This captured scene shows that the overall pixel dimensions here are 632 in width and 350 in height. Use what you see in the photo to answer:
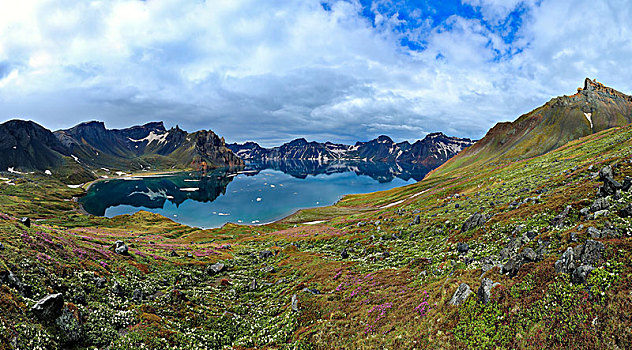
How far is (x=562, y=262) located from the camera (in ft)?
44.5

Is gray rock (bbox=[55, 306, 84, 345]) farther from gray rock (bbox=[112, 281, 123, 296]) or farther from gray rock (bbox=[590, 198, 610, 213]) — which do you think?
gray rock (bbox=[590, 198, 610, 213])

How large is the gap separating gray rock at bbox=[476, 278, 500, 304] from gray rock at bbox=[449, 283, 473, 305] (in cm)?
59

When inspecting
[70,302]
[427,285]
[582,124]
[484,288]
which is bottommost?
[427,285]

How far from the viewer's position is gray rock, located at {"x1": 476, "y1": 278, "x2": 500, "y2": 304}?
561 inches

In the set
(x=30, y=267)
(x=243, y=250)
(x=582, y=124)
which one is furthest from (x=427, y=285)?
(x=582, y=124)

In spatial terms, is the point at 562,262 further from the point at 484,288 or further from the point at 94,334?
the point at 94,334

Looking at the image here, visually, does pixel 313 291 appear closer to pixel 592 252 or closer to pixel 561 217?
pixel 592 252

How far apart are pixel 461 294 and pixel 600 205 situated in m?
14.9

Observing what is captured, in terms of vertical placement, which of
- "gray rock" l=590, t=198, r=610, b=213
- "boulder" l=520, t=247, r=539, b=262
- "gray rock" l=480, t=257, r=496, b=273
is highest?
"gray rock" l=590, t=198, r=610, b=213

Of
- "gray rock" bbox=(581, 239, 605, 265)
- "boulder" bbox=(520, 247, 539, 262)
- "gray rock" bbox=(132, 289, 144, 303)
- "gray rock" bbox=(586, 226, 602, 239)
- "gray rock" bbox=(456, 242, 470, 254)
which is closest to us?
"gray rock" bbox=(581, 239, 605, 265)

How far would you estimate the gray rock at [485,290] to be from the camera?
1425 centimetres

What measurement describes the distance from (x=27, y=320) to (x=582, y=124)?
28190 cm

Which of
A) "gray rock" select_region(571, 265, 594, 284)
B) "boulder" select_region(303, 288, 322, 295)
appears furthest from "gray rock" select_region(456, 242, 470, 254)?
"boulder" select_region(303, 288, 322, 295)

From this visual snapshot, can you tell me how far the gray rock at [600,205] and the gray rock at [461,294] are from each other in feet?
45.7
